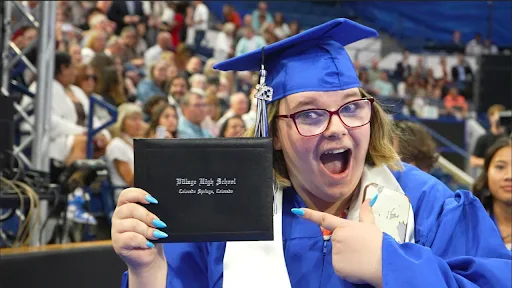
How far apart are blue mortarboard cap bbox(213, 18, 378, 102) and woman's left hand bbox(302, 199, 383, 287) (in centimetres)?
40

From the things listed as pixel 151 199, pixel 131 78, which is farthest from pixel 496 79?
pixel 151 199

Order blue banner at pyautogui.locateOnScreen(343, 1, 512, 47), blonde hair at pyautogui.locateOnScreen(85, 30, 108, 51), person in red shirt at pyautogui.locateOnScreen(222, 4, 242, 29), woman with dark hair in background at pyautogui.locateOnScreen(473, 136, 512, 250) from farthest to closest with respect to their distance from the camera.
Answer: blue banner at pyautogui.locateOnScreen(343, 1, 512, 47), person in red shirt at pyautogui.locateOnScreen(222, 4, 242, 29), blonde hair at pyautogui.locateOnScreen(85, 30, 108, 51), woman with dark hair in background at pyautogui.locateOnScreen(473, 136, 512, 250)

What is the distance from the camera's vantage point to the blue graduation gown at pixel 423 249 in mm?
1857

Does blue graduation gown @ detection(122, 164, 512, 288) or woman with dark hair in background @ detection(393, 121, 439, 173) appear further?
woman with dark hair in background @ detection(393, 121, 439, 173)

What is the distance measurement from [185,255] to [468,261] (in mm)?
736

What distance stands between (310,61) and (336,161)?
28 cm

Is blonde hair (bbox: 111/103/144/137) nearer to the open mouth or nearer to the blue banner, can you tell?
the open mouth

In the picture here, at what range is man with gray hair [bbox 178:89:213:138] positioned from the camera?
7.29 m

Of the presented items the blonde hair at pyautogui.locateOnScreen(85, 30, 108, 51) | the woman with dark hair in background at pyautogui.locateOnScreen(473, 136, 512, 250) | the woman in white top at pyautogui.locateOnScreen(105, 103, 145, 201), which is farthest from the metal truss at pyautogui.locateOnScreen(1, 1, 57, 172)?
the woman with dark hair in background at pyautogui.locateOnScreen(473, 136, 512, 250)

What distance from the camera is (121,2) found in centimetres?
1023

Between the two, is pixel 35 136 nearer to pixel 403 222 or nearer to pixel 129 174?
pixel 129 174

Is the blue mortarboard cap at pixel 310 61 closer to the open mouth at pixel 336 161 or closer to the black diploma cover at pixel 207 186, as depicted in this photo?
the open mouth at pixel 336 161

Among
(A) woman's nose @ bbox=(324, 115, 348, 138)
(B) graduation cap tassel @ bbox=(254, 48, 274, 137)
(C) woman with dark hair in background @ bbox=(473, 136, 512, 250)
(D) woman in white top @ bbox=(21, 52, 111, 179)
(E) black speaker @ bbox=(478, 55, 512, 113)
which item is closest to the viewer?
(A) woman's nose @ bbox=(324, 115, 348, 138)

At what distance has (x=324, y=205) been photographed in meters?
2.17
